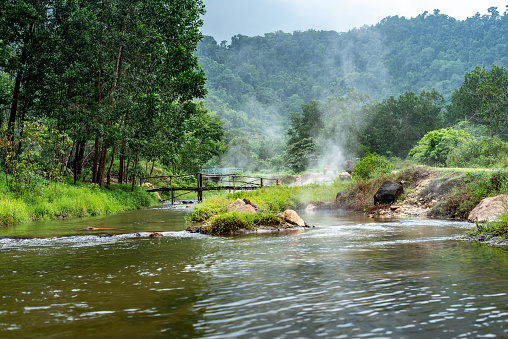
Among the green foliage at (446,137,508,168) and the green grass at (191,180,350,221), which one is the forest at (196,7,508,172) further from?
the green grass at (191,180,350,221)

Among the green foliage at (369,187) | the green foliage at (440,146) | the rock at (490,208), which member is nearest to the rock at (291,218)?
the rock at (490,208)

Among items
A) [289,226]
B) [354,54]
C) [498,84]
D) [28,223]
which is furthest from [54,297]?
[354,54]

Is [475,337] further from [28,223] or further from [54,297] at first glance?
[28,223]

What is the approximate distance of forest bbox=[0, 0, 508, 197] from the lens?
2333 cm

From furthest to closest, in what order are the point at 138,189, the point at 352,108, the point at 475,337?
the point at 352,108 → the point at 138,189 → the point at 475,337

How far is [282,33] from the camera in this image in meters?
171

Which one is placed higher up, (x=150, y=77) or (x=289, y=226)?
(x=150, y=77)

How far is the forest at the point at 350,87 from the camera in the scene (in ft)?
206

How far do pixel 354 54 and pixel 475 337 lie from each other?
157979mm

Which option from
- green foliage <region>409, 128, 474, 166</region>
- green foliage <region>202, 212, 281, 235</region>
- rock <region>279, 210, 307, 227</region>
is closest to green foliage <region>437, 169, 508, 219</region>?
rock <region>279, 210, 307, 227</region>

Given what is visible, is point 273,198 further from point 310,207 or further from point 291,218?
point 291,218

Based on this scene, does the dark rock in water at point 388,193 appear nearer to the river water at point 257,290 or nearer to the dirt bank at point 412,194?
the dirt bank at point 412,194

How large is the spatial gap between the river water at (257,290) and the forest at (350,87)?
4220 cm

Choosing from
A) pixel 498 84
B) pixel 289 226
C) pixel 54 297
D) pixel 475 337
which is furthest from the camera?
pixel 498 84
